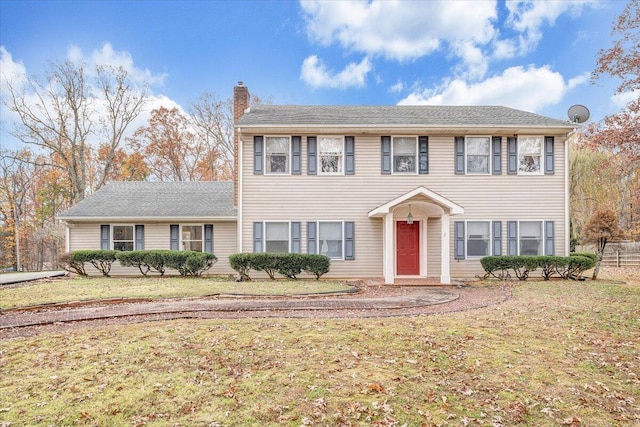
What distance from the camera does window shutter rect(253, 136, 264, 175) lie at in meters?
15.0

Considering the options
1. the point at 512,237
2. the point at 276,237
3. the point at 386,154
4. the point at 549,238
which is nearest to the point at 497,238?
the point at 512,237

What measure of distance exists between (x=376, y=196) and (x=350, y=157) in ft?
5.96

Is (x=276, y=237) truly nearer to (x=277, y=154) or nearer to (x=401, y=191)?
(x=277, y=154)

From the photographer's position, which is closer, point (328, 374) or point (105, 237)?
point (328, 374)

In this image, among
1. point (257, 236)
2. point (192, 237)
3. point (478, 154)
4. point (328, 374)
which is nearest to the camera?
point (328, 374)

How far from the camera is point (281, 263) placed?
1395 centimetres

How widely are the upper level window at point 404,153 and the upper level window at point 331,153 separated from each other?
2.12 m

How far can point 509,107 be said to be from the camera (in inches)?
707

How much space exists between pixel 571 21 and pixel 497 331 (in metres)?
18.0

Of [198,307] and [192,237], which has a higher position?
[192,237]

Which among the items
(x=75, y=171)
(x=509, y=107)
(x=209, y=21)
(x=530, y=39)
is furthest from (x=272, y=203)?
(x=75, y=171)

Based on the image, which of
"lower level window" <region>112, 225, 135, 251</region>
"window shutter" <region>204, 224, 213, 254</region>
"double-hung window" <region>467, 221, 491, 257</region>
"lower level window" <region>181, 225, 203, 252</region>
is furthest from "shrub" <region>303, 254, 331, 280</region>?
"lower level window" <region>112, 225, 135, 251</region>

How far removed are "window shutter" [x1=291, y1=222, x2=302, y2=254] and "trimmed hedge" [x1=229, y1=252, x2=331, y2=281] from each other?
1.00 meters

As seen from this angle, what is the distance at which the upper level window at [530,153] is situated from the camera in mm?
15242
